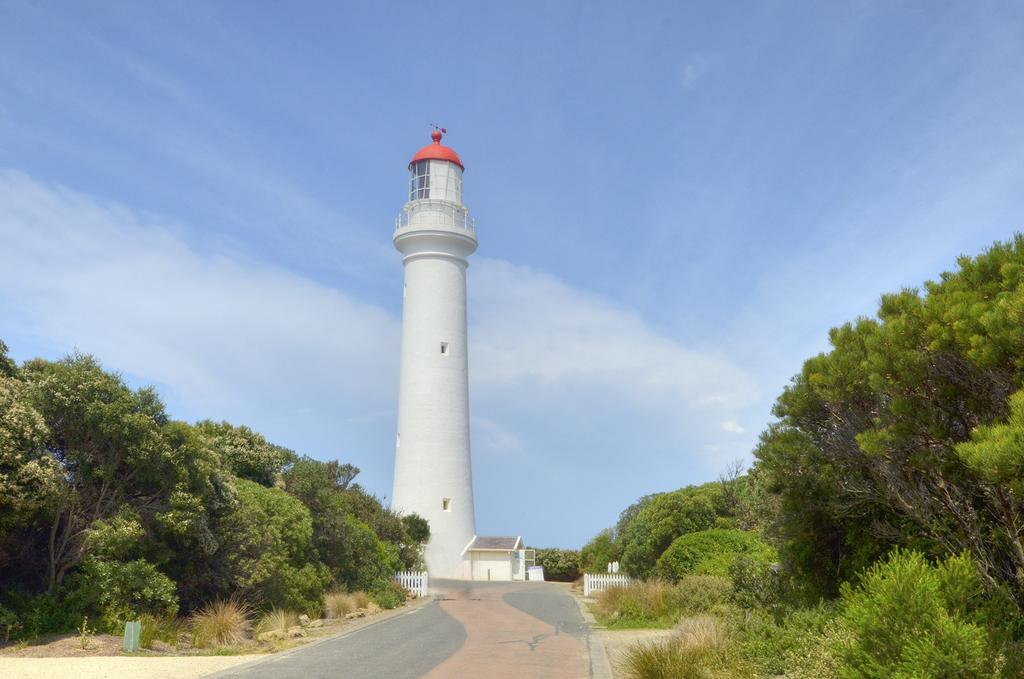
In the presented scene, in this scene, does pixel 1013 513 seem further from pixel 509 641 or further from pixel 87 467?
pixel 87 467

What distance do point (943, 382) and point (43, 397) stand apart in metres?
14.6

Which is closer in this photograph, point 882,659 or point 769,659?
point 882,659

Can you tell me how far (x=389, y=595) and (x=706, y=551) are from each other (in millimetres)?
10096

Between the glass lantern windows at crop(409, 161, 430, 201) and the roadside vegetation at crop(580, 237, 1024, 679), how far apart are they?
29.9 metres

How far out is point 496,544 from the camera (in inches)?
1780

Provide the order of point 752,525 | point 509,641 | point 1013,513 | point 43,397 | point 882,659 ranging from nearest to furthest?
point 882,659 → point 1013,513 → point 43,397 → point 509,641 → point 752,525

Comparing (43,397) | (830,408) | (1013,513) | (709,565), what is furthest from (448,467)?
(1013,513)

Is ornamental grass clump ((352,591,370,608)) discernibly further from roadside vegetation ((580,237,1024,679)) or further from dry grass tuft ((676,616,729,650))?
dry grass tuft ((676,616,729,650))

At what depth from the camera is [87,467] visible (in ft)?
50.5

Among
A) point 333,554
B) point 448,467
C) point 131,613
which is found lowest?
point 131,613

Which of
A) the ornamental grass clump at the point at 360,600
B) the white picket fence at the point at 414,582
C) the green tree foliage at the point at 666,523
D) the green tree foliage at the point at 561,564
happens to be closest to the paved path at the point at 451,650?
the ornamental grass clump at the point at 360,600

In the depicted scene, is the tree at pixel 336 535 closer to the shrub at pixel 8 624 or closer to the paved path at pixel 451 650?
the paved path at pixel 451 650

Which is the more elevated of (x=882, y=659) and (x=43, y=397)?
(x=43, y=397)

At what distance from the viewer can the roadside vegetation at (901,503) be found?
7211mm
